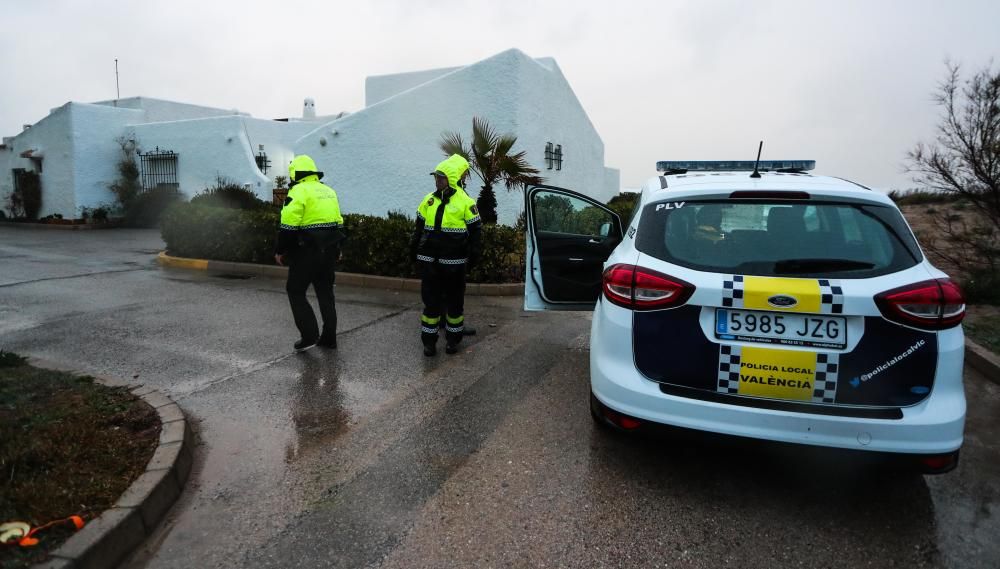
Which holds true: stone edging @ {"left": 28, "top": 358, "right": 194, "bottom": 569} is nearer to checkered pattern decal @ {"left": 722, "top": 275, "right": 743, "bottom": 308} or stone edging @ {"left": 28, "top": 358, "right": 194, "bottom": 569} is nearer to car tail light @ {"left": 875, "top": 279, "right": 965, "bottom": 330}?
checkered pattern decal @ {"left": 722, "top": 275, "right": 743, "bottom": 308}

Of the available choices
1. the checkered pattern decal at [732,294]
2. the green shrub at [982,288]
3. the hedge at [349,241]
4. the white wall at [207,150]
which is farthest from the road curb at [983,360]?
the white wall at [207,150]

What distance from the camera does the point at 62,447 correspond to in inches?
126

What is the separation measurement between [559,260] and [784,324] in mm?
2722

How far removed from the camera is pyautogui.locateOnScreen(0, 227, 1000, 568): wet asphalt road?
106 inches

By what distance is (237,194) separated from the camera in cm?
1557

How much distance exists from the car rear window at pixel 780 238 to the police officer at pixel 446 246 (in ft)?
7.89

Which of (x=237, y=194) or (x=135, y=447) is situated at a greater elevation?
(x=237, y=194)

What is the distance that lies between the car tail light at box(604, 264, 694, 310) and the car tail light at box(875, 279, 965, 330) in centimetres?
84

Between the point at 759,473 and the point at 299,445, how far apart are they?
2716 millimetres

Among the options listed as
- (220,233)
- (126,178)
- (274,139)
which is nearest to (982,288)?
(220,233)

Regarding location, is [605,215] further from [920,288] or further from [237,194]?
[237,194]

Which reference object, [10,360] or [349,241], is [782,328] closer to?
[10,360]

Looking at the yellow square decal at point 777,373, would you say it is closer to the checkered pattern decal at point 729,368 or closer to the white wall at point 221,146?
the checkered pattern decal at point 729,368

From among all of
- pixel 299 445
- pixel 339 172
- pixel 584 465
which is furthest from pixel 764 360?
pixel 339 172
